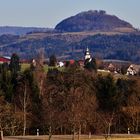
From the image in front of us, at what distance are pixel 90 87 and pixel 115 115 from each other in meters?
4.33

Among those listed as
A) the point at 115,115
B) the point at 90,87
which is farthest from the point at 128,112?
the point at 90,87

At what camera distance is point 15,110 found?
40.6 meters

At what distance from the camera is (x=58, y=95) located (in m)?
40.3

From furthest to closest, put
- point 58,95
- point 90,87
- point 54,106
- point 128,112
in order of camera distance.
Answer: point 90,87
point 128,112
point 58,95
point 54,106

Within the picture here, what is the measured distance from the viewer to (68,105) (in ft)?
112

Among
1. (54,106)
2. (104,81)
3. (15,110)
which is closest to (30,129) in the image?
(15,110)

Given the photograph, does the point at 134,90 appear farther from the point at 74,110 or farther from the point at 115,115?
the point at 74,110

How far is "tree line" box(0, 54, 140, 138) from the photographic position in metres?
34.4

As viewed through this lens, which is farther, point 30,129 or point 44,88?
point 44,88

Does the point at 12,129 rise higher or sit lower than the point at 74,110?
lower

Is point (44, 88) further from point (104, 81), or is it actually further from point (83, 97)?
point (83, 97)

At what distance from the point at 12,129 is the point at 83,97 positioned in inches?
196

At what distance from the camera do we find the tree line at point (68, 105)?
113 feet

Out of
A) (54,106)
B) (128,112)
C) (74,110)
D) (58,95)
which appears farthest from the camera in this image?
(128,112)
